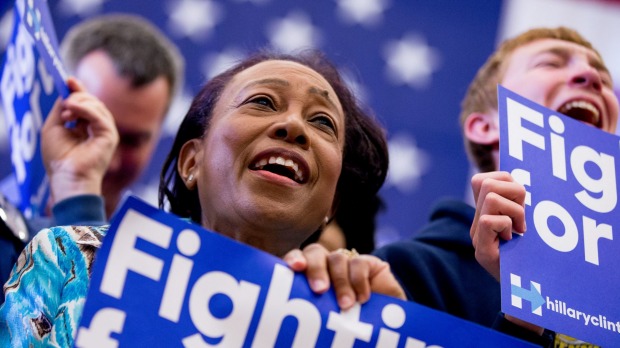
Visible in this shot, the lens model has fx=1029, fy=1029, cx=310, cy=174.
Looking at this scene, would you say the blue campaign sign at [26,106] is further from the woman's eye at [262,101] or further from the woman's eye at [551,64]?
the woman's eye at [551,64]

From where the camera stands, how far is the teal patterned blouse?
141 cm

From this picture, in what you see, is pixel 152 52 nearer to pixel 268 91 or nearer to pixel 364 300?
pixel 268 91

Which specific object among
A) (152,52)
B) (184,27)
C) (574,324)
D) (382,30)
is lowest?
(574,324)

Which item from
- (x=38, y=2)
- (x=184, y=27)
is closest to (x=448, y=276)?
(x=38, y=2)

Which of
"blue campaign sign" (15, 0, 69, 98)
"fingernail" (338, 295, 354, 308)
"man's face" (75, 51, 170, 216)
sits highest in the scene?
"man's face" (75, 51, 170, 216)

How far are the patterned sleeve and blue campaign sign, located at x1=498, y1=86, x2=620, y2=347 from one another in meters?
0.61

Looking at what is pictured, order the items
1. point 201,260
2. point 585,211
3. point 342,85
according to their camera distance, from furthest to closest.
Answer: point 342,85 → point 585,211 → point 201,260

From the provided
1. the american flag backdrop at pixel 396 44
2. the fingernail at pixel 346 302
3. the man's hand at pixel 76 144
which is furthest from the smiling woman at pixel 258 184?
the american flag backdrop at pixel 396 44

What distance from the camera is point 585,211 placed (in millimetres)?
1586

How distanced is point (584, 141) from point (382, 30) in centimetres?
336

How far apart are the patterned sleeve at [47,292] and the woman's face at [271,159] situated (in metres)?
0.25

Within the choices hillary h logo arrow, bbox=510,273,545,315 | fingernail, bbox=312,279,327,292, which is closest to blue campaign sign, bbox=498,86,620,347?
hillary h logo arrow, bbox=510,273,545,315

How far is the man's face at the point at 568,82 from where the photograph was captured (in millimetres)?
2186

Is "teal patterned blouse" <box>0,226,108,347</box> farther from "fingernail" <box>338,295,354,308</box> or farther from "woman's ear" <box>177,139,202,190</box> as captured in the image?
"fingernail" <box>338,295,354,308</box>
